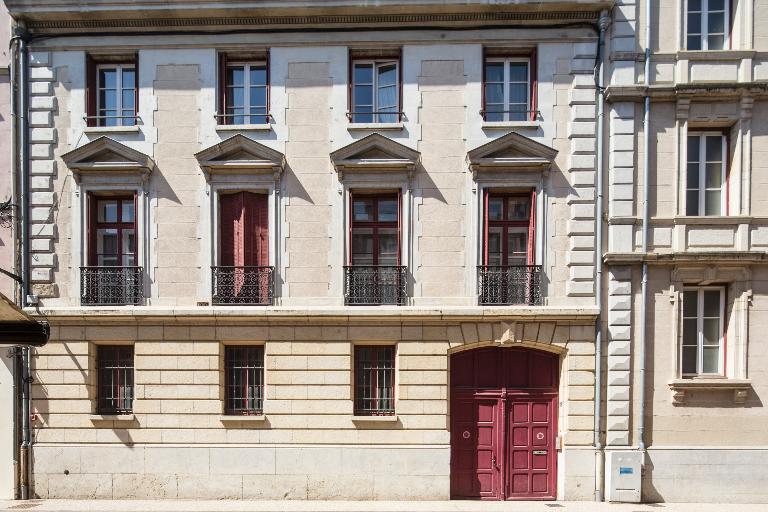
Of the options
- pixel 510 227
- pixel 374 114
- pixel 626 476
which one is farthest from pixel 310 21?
pixel 626 476

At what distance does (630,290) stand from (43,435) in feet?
43.2

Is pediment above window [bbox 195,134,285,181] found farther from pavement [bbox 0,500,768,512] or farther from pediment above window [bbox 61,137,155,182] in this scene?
pavement [bbox 0,500,768,512]

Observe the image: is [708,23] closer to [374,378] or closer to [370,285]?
[370,285]

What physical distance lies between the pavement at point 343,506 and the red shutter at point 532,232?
17.0 ft

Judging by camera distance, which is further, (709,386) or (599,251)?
(599,251)

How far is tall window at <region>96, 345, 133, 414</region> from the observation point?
36.0 ft

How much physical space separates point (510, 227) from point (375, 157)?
3.37 m

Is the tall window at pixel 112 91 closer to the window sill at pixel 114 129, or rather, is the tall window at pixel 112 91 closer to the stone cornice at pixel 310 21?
the window sill at pixel 114 129

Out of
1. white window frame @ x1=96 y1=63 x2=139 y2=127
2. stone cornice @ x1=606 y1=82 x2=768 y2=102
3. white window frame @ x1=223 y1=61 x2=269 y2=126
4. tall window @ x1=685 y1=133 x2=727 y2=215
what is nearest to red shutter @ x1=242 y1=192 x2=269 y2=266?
white window frame @ x1=223 y1=61 x2=269 y2=126

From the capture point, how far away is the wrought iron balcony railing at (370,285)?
10.7m

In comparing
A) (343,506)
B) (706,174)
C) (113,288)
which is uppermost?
(706,174)

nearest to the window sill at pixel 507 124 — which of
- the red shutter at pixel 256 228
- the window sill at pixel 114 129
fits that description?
the red shutter at pixel 256 228

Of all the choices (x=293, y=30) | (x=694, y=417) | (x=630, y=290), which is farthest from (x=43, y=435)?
(x=694, y=417)

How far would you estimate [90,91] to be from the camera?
11102 millimetres
